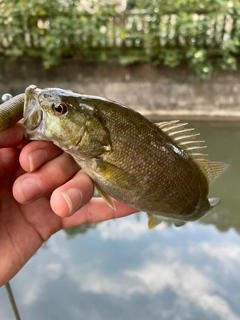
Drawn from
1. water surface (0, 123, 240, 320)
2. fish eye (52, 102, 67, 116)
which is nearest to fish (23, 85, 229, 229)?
fish eye (52, 102, 67, 116)

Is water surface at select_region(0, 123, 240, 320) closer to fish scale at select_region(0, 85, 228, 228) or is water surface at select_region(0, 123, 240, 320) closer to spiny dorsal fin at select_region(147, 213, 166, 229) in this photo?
spiny dorsal fin at select_region(147, 213, 166, 229)

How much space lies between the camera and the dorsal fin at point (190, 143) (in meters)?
1.12

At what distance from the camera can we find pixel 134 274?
224cm

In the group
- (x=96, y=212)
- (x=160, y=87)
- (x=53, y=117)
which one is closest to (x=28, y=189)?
(x=53, y=117)

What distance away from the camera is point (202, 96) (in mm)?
4762

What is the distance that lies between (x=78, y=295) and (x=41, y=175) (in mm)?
1405

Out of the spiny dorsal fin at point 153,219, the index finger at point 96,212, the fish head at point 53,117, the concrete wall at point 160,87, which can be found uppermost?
the fish head at point 53,117

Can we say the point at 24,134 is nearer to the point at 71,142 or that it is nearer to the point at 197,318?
the point at 71,142

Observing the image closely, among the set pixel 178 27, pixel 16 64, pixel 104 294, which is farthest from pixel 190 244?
pixel 16 64

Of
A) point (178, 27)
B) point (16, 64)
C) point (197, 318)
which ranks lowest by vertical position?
point (197, 318)

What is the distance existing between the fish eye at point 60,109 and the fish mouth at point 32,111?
4 centimetres

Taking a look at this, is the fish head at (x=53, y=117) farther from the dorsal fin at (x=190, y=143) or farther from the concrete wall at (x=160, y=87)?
the concrete wall at (x=160, y=87)

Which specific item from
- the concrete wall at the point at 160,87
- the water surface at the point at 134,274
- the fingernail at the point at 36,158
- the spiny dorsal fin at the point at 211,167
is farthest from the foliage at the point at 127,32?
the fingernail at the point at 36,158

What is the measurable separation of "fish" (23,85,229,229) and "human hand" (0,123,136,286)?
0.15 feet
